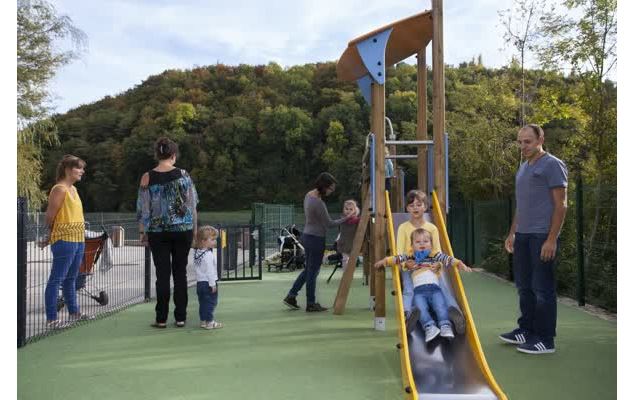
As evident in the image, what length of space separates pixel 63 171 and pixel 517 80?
42.4 feet

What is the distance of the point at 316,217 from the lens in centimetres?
652

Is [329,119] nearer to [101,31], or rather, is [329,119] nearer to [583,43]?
[101,31]

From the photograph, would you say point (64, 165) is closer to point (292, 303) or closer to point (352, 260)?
point (292, 303)

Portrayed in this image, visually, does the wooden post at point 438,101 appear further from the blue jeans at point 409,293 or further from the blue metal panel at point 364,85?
the blue metal panel at point 364,85

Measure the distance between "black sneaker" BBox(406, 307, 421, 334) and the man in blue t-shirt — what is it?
1.01 m

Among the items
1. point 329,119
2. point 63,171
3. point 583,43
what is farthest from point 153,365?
point 329,119

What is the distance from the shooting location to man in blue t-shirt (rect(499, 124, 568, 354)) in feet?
14.0

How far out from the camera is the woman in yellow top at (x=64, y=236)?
5430 millimetres

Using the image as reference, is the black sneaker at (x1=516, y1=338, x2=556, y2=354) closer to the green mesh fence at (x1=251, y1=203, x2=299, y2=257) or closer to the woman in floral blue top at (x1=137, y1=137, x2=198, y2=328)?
the woman in floral blue top at (x1=137, y1=137, x2=198, y2=328)

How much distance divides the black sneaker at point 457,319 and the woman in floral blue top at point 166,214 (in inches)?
101

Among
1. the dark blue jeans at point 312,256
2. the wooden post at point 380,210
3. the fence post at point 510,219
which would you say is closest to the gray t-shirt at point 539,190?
the wooden post at point 380,210

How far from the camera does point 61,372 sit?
159 inches

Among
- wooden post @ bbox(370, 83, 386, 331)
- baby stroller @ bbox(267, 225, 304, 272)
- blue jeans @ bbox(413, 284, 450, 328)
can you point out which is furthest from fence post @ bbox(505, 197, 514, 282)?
blue jeans @ bbox(413, 284, 450, 328)

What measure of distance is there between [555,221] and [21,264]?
4.11 meters
